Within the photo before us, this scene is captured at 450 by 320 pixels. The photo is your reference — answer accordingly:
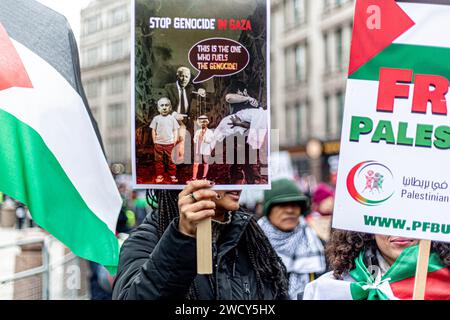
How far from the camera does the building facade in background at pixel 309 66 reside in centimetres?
269

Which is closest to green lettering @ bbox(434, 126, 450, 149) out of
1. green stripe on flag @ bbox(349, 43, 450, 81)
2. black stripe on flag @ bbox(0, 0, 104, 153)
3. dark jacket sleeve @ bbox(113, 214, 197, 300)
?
green stripe on flag @ bbox(349, 43, 450, 81)

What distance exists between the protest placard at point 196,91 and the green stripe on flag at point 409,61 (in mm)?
407

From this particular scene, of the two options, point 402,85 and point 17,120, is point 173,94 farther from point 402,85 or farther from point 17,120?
point 402,85

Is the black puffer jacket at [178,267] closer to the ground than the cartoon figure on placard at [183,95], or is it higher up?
closer to the ground

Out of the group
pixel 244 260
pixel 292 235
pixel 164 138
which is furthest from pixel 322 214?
pixel 164 138

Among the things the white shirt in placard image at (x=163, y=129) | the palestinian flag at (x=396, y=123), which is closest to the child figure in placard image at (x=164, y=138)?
the white shirt in placard image at (x=163, y=129)

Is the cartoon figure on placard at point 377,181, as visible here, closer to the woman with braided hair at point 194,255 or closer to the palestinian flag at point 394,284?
the palestinian flag at point 394,284

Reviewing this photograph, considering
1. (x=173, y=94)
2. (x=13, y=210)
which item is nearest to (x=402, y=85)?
(x=173, y=94)

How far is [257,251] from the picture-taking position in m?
2.38

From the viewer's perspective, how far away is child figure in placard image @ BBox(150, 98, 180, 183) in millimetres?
2229

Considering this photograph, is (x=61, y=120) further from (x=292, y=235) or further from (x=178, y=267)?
(x=292, y=235)

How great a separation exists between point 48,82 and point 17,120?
17 centimetres

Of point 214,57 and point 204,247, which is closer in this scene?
point 204,247

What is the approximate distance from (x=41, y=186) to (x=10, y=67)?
0.44 metres
